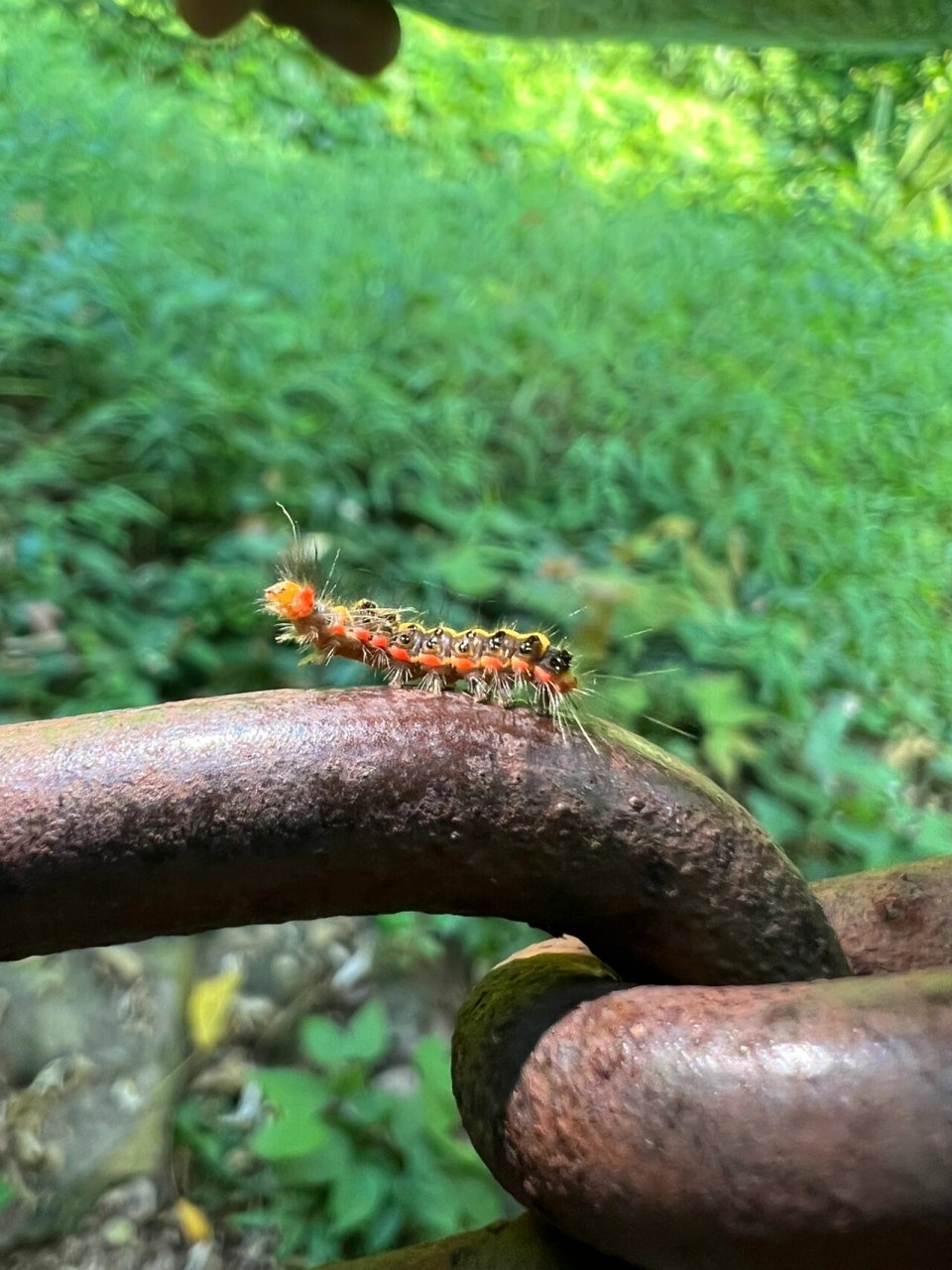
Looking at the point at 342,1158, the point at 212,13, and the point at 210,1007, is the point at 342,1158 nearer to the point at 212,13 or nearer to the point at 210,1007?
the point at 210,1007

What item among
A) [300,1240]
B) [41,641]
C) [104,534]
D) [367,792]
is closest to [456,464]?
[104,534]

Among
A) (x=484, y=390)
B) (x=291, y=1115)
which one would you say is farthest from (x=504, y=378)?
(x=291, y=1115)

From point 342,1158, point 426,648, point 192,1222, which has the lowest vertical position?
point 192,1222

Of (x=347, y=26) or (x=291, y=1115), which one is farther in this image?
(x=347, y=26)

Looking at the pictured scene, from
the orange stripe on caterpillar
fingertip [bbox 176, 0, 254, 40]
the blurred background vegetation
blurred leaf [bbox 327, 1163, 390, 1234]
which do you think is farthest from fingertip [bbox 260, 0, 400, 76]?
blurred leaf [bbox 327, 1163, 390, 1234]

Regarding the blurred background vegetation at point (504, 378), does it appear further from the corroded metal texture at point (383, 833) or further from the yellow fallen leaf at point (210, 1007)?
the corroded metal texture at point (383, 833)
